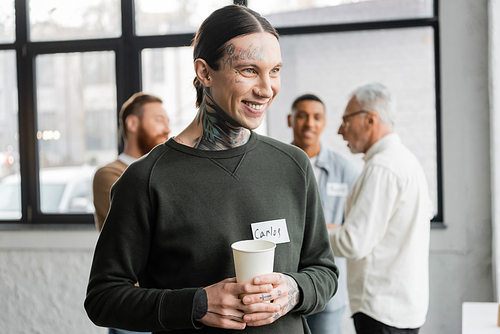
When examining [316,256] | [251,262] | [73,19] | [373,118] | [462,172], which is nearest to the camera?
[251,262]

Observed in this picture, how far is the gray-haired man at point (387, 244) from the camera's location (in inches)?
75.9

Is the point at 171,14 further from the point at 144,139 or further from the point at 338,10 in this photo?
the point at 144,139

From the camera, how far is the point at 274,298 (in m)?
0.93

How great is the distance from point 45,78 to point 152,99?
157 cm

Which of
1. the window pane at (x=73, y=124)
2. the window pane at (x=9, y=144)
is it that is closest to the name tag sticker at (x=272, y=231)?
the window pane at (x=73, y=124)

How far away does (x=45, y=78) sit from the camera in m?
3.53

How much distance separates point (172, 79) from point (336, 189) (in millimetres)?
1540

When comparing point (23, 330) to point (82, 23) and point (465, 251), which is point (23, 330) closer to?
point (82, 23)

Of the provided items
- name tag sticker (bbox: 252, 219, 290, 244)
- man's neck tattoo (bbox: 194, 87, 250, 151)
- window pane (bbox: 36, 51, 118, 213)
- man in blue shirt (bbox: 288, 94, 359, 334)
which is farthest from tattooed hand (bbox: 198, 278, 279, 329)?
window pane (bbox: 36, 51, 118, 213)

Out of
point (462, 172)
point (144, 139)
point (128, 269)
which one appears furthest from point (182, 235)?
point (462, 172)

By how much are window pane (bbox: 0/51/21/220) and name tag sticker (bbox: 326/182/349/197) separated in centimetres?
245

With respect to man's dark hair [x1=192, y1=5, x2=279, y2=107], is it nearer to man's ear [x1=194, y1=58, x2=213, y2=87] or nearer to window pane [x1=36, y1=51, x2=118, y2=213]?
man's ear [x1=194, y1=58, x2=213, y2=87]

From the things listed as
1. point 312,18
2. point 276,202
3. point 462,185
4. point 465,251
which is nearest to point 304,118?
point 312,18

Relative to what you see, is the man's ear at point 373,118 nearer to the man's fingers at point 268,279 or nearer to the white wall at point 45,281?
the man's fingers at point 268,279
